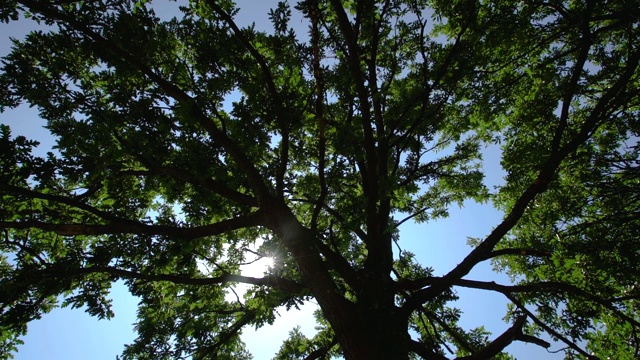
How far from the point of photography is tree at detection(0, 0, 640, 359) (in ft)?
16.1

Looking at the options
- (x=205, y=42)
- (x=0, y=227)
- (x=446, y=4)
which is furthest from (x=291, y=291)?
(x=446, y=4)

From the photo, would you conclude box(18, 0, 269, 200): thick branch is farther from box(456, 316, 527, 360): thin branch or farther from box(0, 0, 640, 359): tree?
box(456, 316, 527, 360): thin branch

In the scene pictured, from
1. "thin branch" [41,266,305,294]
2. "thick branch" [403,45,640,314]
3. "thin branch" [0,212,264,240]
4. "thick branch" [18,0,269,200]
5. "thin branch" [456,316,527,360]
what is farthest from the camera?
"thick branch" [18,0,269,200]

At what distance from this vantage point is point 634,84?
802 centimetres

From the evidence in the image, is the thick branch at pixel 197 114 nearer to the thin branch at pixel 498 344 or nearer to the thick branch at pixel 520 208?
the thick branch at pixel 520 208

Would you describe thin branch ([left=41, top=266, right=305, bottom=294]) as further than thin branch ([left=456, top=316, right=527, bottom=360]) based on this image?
Yes

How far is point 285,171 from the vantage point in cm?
609

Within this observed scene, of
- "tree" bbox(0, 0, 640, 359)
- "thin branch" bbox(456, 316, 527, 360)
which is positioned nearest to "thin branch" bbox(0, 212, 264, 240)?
"tree" bbox(0, 0, 640, 359)

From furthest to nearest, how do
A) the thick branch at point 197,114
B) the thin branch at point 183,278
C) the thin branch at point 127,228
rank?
the thick branch at point 197,114 → the thin branch at point 183,278 → the thin branch at point 127,228

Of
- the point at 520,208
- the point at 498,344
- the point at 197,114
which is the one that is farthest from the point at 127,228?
the point at 520,208

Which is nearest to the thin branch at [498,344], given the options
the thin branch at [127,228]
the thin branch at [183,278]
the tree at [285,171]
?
the tree at [285,171]

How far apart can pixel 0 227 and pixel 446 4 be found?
9199 mm

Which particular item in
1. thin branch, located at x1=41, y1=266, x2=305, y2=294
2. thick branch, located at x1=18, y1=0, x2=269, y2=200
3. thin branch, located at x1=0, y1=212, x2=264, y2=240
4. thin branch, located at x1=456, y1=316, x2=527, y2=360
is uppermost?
thick branch, located at x1=18, y1=0, x2=269, y2=200

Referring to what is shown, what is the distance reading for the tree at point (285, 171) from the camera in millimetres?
4920
